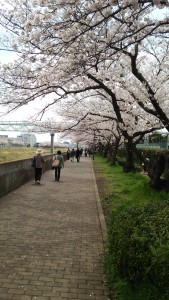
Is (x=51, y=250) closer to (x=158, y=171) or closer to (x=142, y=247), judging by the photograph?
(x=142, y=247)

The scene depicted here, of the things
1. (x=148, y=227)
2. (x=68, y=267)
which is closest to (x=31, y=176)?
(x=68, y=267)

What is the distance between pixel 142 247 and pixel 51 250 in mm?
2545

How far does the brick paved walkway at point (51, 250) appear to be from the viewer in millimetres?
4391

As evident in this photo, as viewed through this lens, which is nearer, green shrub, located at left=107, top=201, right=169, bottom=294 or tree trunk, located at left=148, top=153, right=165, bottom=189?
green shrub, located at left=107, top=201, right=169, bottom=294

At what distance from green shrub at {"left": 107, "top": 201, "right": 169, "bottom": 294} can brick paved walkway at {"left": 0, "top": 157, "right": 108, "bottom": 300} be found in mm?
549

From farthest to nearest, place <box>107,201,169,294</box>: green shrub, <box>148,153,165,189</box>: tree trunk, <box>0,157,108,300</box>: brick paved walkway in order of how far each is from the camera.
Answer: <box>148,153,165,189</box>: tree trunk, <box>0,157,108,300</box>: brick paved walkway, <box>107,201,169,294</box>: green shrub

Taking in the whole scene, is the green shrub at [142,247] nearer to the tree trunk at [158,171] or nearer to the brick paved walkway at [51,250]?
the brick paved walkway at [51,250]

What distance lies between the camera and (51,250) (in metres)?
5.98

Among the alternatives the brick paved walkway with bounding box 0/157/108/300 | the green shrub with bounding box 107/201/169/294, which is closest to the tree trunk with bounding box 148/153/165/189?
the brick paved walkway with bounding box 0/157/108/300

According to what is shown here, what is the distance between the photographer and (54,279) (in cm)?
470

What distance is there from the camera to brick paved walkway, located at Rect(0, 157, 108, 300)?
4.39 metres

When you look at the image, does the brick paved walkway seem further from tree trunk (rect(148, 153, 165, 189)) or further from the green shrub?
tree trunk (rect(148, 153, 165, 189))

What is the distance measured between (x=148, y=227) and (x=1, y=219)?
4958 mm

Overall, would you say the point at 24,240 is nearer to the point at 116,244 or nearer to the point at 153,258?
the point at 116,244
